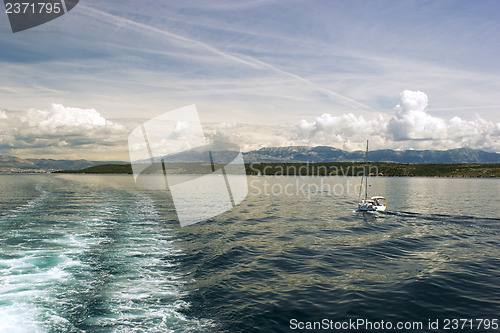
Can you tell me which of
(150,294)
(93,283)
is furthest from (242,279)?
(93,283)

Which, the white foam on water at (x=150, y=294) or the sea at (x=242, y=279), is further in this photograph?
the sea at (x=242, y=279)

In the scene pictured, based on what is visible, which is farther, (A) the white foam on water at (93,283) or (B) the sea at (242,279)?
(B) the sea at (242,279)

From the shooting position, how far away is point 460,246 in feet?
116

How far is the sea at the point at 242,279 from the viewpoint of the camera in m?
16.2

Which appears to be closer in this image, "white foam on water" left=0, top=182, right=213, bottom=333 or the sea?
"white foam on water" left=0, top=182, right=213, bottom=333

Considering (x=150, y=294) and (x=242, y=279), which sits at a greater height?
(x=150, y=294)

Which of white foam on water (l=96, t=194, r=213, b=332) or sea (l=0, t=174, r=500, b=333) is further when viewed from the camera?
sea (l=0, t=174, r=500, b=333)

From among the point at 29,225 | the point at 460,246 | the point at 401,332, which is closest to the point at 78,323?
the point at 401,332

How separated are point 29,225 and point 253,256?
112 ft

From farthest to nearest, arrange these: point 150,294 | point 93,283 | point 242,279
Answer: point 242,279 → point 93,283 → point 150,294

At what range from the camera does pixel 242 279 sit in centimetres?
2312

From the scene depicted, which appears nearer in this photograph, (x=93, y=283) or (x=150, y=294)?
(x=150, y=294)

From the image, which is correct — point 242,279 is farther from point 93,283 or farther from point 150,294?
point 93,283

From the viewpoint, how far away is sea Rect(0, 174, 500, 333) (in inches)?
639
